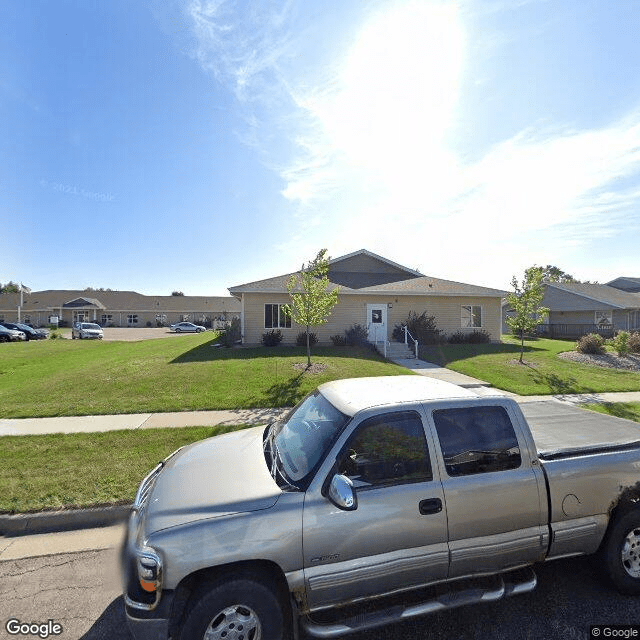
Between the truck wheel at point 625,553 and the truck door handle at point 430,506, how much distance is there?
1.68 meters

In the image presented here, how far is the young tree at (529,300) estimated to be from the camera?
1466 cm

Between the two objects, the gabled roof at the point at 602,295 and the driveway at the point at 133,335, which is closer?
the driveway at the point at 133,335

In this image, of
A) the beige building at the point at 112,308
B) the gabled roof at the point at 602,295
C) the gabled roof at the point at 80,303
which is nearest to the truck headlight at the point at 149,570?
the gabled roof at the point at 602,295

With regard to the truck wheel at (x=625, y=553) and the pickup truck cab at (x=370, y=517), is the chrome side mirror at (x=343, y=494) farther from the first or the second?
the truck wheel at (x=625, y=553)

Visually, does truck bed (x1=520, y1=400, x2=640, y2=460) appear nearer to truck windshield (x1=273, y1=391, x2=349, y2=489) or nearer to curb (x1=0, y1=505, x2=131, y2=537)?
truck windshield (x1=273, y1=391, x2=349, y2=489)

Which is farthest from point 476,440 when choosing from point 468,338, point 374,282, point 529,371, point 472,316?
point 472,316

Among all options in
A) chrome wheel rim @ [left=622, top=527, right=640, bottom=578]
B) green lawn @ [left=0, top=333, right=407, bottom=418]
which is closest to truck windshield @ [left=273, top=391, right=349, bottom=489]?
chrome wheel rim @ [left=622, top=527, right=640, bottom=578]

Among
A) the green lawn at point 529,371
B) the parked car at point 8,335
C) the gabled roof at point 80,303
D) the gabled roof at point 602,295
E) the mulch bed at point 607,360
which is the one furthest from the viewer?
the gabled roof at point 80,303

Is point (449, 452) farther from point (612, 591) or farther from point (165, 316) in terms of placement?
point (165, 316)

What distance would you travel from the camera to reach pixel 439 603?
95.9 inches

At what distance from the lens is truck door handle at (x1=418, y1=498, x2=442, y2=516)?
2480mm

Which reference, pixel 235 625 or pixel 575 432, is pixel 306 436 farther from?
pixel 575 432

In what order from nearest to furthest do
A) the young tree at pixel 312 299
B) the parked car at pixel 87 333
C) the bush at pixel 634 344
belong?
the young tree at pixel 312 299 → the bush at pixel 634 344 → the parked car at pixel 87 333

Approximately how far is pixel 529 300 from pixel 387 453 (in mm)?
14826
